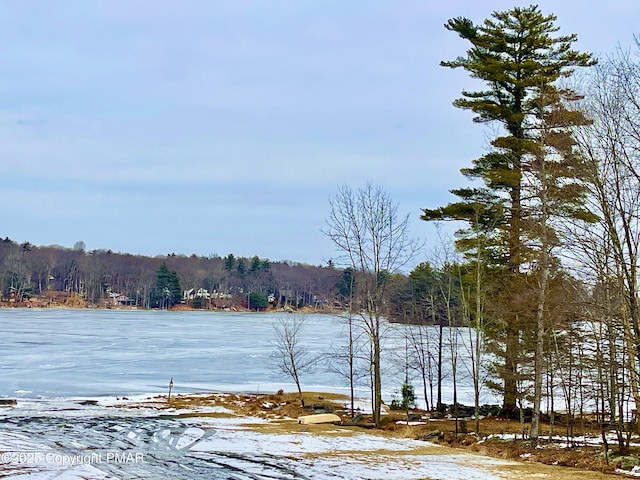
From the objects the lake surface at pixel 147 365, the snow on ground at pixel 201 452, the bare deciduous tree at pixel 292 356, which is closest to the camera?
the snow on ground at pixel 201 452

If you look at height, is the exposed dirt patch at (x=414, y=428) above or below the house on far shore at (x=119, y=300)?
below

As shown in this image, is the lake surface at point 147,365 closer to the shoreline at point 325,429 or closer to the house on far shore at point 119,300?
the shoreline at point 325,429

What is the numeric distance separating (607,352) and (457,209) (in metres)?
10.1

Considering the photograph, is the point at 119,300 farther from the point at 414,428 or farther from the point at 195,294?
the point at 414,428

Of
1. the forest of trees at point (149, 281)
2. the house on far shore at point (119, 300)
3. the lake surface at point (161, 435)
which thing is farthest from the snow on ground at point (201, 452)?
the house on far shore at point (119, 300)

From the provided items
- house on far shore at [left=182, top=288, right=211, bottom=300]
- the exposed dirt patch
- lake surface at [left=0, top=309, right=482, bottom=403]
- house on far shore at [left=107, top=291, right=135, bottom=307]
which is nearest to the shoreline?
the exposed dirt patch

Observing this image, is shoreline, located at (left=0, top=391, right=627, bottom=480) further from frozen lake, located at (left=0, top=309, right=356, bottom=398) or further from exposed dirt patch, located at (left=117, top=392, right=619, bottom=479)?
frozen lake, located at (left=0, top=309, right=356, bottom=398)

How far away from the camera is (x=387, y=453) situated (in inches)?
612

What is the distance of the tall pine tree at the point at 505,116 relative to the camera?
22.0m

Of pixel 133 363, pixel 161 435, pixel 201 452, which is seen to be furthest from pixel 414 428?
pixel 133 363

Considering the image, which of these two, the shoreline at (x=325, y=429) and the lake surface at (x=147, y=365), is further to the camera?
the lake surface at (x=147, y=365)

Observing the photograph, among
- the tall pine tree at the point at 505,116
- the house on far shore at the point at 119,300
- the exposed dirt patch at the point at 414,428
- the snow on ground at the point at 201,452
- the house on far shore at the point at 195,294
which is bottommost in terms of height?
the exposed dirt patch at the point at 414,428

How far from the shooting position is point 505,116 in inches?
928

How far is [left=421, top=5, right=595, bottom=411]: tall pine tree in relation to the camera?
2205cm
